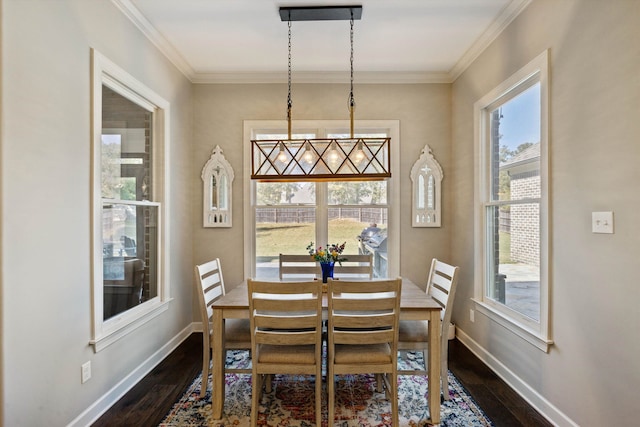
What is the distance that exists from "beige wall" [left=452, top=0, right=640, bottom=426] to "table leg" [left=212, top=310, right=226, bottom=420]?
Result: 210 cm

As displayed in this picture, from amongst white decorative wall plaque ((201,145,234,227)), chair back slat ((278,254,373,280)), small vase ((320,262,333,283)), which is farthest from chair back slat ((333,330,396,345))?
white decorative wall plaque ((201,145,234,227))

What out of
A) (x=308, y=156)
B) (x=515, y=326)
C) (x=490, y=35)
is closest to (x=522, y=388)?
(x=515, y=326)

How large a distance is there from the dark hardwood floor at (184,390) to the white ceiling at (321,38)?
2.81 metres

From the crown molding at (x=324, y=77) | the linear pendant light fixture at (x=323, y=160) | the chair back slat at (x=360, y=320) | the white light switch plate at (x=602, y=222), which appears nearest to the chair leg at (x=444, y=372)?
the chair back slat at (x=360, y=320)

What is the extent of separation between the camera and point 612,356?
1651 mm

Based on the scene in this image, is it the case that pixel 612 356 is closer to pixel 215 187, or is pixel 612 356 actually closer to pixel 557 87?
pixel 557 87

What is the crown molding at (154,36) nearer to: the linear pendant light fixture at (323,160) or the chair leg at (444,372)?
the linear pendant light fixture at (323,160)

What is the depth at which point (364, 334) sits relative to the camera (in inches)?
77.2

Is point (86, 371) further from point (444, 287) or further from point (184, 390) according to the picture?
point (444, 287)

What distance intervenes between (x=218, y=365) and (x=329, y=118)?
2701mm

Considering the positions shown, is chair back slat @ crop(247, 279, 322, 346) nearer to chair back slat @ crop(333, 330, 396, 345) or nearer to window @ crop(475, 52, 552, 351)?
chair back slat @ crop(333, 330, 396, 345)

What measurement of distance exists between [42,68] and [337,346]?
2301 mm

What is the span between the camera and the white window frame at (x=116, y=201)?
2.09 meters

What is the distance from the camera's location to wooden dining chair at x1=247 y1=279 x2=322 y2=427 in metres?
1.88
